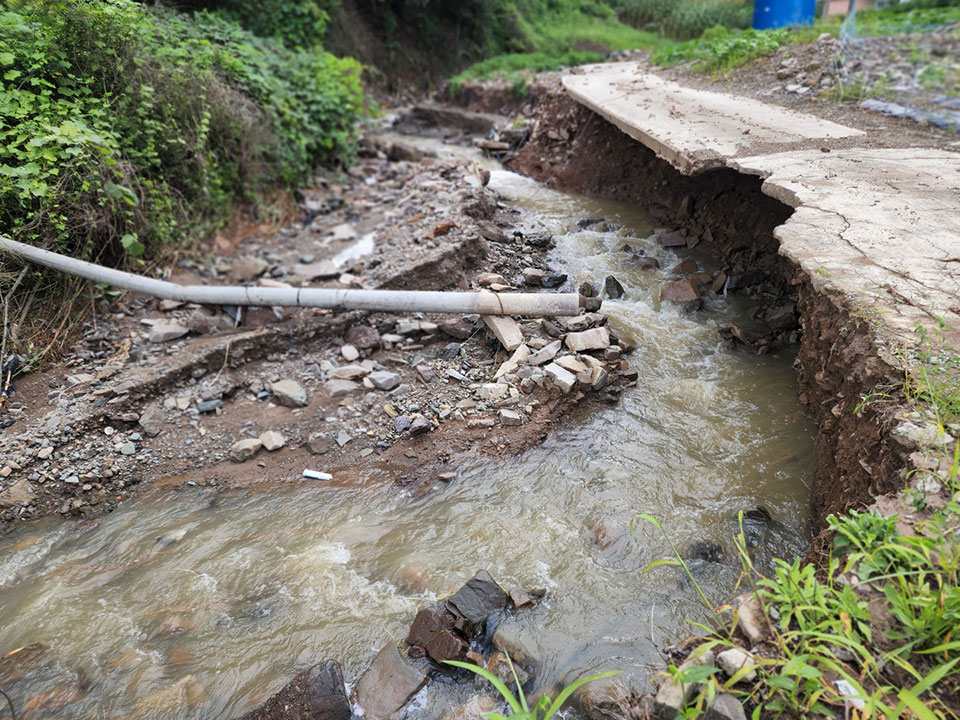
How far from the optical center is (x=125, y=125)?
497 cm

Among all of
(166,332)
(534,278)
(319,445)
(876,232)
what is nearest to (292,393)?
(319,445)

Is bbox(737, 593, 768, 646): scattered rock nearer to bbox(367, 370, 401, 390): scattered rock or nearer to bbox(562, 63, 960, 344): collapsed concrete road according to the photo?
bbox(562, 63, 960, 344): collapsed concrete road

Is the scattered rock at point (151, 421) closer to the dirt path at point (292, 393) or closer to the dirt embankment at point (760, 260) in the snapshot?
the dirt path at point (292, 393)

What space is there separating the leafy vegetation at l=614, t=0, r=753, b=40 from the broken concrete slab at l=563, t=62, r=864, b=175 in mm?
9799

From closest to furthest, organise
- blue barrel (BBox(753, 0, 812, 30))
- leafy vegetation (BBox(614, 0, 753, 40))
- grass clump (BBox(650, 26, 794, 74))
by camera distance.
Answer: grass clump (BBox(650, 26, 794, 74))
blue barrel (BBox(753, 0, 812, 30))
leafy vegetation (BBox(614, 0, 753, 40))

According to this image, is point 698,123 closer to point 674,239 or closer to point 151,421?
point 674,239

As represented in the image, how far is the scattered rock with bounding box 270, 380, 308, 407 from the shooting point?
4.09 metres

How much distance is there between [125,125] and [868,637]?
6.15 m

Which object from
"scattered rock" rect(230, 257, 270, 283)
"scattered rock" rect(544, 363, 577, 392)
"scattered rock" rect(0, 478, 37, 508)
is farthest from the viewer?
"scattered rock" rect(230, 257, 270, 283)

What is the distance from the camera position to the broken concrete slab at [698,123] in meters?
5.11

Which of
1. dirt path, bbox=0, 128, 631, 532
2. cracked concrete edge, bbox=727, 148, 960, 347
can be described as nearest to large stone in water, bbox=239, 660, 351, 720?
dirt path, bbox=0, 128, 631, 532

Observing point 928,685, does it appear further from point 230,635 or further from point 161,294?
point 161,294

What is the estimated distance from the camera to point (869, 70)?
7457mm

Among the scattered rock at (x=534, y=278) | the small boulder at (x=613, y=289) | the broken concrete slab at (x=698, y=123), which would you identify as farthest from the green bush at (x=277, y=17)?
the small boulder at (x=613, y=289)
